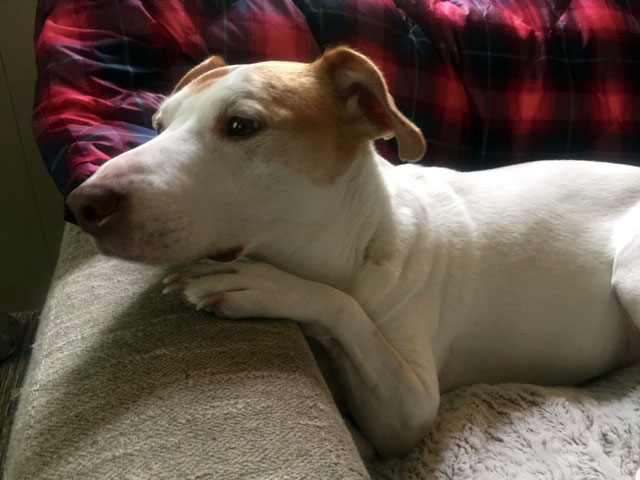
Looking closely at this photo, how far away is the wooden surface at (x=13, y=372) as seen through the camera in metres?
2.07

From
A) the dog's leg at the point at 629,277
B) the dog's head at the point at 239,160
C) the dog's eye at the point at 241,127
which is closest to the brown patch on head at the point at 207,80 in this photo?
the dog's head at the point at 239,160

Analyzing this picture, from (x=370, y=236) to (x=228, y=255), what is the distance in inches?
13.1

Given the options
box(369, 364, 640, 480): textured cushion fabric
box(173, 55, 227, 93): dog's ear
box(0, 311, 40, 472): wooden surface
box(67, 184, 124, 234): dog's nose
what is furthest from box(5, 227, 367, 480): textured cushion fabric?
box(0, 311, 40, 472): wooden surface

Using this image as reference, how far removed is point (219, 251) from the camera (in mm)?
1097

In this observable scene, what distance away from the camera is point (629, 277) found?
4.81 feet

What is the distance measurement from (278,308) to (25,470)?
441 millimetres

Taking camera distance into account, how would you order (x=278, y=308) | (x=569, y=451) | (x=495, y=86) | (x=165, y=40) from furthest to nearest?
(x=495, y=86), (x=165, y=40), (x=569, y=451), (x=278, y=308)

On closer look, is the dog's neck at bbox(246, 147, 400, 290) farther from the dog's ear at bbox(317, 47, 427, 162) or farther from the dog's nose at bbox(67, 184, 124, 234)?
the dog's nose at bbox(67, 184, 124, 234)

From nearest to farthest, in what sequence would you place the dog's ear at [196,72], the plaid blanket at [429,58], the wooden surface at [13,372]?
1. the dog's ear at [196,72]
2. the plaid blanket at [429,58]
3. the wooden surface at [13,372]

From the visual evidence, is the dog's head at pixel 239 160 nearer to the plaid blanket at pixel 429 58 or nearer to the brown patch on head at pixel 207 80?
the brown patch on head at pixel 207 80

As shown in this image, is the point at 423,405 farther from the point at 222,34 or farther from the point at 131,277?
the point at 222,34

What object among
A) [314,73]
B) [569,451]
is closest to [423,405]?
[569,451]

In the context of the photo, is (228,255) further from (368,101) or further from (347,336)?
(368,101)

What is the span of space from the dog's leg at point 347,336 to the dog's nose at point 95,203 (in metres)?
0.19
